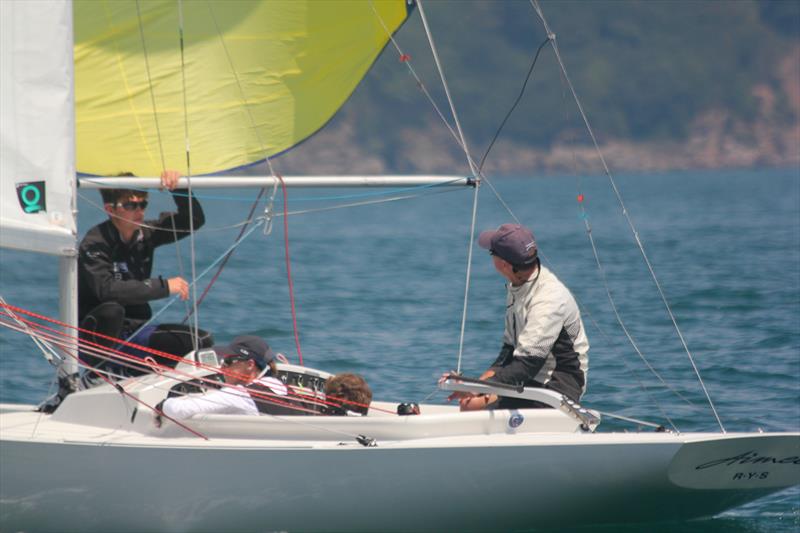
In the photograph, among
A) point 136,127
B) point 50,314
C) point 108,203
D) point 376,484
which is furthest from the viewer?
point 50,314

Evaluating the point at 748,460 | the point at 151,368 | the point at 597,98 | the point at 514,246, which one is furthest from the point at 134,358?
the point at 597,98

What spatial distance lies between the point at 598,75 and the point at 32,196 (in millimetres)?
74832

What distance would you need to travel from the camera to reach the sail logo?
5875 millimetres

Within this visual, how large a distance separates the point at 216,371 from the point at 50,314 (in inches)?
388

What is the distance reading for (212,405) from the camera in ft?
19.3

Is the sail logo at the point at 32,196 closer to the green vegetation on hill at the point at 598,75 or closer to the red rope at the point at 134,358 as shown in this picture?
the red rope at the point at 134,358

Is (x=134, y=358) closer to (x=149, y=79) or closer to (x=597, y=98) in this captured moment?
(x=149, y=79)

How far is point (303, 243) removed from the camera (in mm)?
27812

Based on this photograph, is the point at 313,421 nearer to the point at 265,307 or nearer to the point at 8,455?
the point at 8,455

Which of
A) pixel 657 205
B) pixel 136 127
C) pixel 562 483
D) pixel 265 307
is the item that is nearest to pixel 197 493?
pixel 562 483

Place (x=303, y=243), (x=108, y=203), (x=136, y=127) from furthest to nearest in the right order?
(x=303, y=243) < (x=136, y=127) < (x=108, y=203)

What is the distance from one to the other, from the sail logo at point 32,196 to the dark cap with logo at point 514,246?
6.61 ft

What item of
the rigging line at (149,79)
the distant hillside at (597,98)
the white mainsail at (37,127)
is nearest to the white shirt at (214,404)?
the white mainsail at (37,127)

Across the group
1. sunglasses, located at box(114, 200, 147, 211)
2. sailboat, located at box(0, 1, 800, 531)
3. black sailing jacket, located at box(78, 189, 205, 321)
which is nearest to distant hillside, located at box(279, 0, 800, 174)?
black sailing jacket, located at box(78, 189, 205, 321)
